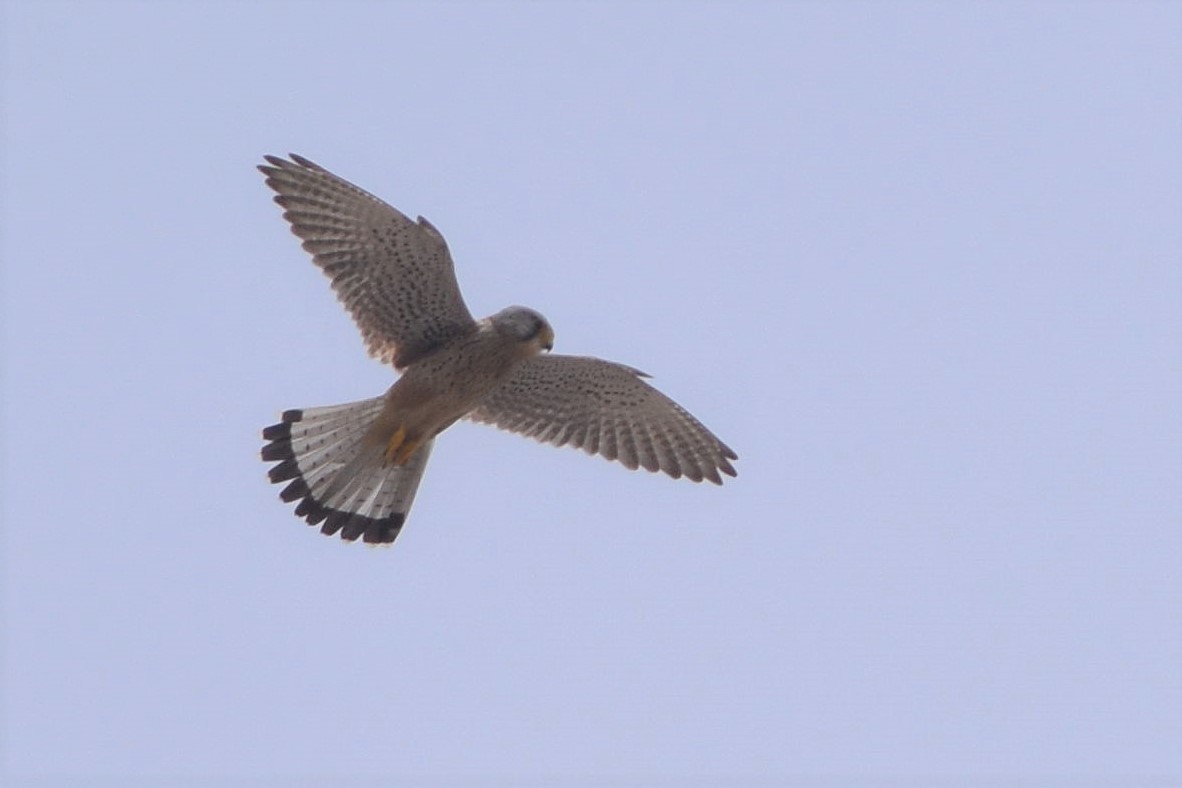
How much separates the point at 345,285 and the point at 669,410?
6.92ft

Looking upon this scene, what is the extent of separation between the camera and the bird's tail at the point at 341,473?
13.5m

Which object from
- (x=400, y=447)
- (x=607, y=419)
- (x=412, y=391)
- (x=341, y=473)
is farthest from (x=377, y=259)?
(x=607, y=419)

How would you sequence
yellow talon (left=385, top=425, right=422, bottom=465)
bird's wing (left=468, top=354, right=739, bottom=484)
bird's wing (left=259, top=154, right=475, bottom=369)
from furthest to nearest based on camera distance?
1. bird's wing (left=468, top=354, right=739, bottom=484)
2. yellow talon (left=385, top=425, right=422, bottom=465)
3. bird's wing (left=259, top=154, right=475, bottom=369)

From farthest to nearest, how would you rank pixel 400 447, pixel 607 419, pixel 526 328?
1. pixel 607 419
2. pixel 400 447
3. pixel 526 328

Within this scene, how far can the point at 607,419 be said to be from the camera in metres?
14.1

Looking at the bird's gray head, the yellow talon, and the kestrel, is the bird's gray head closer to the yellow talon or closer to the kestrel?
the kestrel

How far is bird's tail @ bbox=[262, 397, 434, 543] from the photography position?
13.5 m

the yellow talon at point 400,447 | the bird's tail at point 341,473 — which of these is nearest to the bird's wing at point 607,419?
the yellow talon at point 400,447

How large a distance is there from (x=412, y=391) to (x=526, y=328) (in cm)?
75

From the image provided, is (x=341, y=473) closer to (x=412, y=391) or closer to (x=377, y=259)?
(x=412, y=391)

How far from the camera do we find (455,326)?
529 inches

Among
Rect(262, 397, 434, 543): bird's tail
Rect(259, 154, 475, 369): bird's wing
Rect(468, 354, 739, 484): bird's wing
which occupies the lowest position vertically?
Rect(262, 397, 434, 543): bird's tail

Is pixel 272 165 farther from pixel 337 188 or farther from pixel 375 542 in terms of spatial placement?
A: pixel 375 542

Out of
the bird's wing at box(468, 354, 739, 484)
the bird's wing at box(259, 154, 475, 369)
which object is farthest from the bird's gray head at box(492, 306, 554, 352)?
the bird's wing at box(468, 354, 739, 484)
